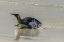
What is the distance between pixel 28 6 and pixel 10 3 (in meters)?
0.08

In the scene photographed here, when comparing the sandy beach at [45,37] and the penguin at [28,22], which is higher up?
the penguin at [28,22]

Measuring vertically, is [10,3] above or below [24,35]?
above

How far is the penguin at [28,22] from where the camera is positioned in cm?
93

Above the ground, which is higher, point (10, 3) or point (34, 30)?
point (10, 3)

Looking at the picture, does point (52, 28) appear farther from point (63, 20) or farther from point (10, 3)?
point (10, 3)

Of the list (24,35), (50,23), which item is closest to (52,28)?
(50,23)

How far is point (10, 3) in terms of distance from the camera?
0.91 m

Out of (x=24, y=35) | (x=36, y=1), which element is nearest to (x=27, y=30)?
(x=24, y=35)

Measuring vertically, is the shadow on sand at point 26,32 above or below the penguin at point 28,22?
below

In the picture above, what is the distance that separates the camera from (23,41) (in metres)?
0.96

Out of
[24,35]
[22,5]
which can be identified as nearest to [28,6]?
[22,5]

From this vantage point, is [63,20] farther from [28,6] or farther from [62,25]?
[28,6]

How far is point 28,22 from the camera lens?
93cm

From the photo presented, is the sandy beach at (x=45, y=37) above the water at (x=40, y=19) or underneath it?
underneath
